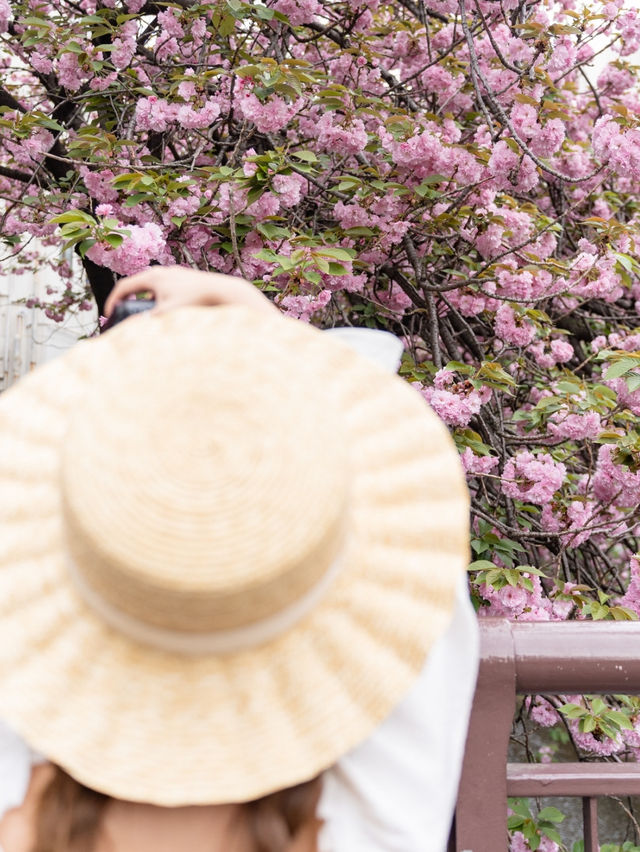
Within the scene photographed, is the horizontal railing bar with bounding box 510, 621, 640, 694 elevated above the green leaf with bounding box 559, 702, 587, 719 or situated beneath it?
elevated above

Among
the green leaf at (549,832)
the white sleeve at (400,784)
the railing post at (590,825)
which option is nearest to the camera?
the white sleeve at (400,784)

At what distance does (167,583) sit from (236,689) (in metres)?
0.14

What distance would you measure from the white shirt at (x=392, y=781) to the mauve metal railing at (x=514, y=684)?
26 centimetres

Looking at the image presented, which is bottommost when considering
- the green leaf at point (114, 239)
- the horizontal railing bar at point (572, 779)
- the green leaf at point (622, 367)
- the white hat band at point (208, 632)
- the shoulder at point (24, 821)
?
the horizontal railing bar at point (572, 779)

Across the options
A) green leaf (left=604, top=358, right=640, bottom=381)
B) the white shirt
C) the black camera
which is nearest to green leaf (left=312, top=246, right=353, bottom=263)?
green leaf (left=604, top=358, right=640, bottom=381)

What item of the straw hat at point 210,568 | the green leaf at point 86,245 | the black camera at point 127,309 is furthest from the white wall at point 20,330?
the straw hat at point 210,568

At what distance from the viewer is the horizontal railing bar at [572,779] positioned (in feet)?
3.78

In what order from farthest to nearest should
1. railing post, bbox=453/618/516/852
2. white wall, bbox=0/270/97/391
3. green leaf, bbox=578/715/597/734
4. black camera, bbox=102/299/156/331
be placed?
white wall, bbox=0/270/97/391 < green leaf, bbox=578/715/597/734 < railing post, bbox=453/618/516/852 < black camera, bbox=102/299/156/331

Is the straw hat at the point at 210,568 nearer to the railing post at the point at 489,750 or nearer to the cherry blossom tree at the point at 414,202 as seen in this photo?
the railing post at the point at 489,750

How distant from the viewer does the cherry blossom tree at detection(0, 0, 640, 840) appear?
2.32 metres

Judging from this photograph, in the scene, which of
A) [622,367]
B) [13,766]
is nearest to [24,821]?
[13,766]

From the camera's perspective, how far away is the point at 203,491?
680 millimetres

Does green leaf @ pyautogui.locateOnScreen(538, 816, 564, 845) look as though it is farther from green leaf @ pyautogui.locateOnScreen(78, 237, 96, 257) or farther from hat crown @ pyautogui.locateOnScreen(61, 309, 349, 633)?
green leaf @ pyautogui.locateOnScreen(78, 237, 96, 257)

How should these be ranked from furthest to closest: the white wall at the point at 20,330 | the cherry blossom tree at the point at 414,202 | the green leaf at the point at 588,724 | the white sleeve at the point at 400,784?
the white wall at the point at 20,330 < the cherry blossom tree at the point at 414,202 < the green leaf at the point at 588,724 < the white sleeve at the point at 400,784
